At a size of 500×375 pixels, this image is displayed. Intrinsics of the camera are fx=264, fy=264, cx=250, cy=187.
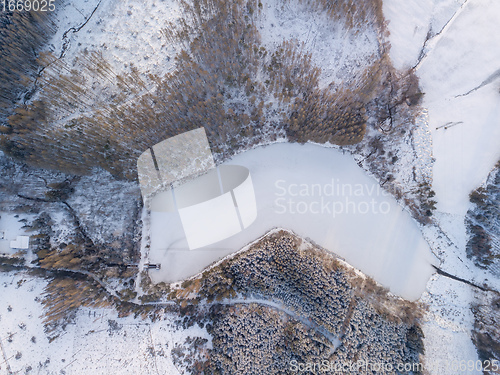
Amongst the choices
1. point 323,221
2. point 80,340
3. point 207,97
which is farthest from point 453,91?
point 80,340

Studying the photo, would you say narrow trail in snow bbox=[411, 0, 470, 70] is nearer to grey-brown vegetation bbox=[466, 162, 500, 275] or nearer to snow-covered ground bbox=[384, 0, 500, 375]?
snow-covered ground bbox=[384, 0, 500, 375]

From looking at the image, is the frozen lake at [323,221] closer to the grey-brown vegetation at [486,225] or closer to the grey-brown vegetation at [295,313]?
the grey-brown vegetation at [295,313]

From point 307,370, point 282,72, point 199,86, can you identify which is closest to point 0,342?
point 307,370

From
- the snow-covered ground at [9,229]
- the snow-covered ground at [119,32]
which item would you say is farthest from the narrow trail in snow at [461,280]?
the snow-covered ground at [9,229]

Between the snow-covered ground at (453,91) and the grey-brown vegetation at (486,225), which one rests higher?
the snow-covered ground at (453,91)

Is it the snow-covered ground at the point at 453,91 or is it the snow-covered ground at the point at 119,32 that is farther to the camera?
the snow-covered ground at the point at 453,91
